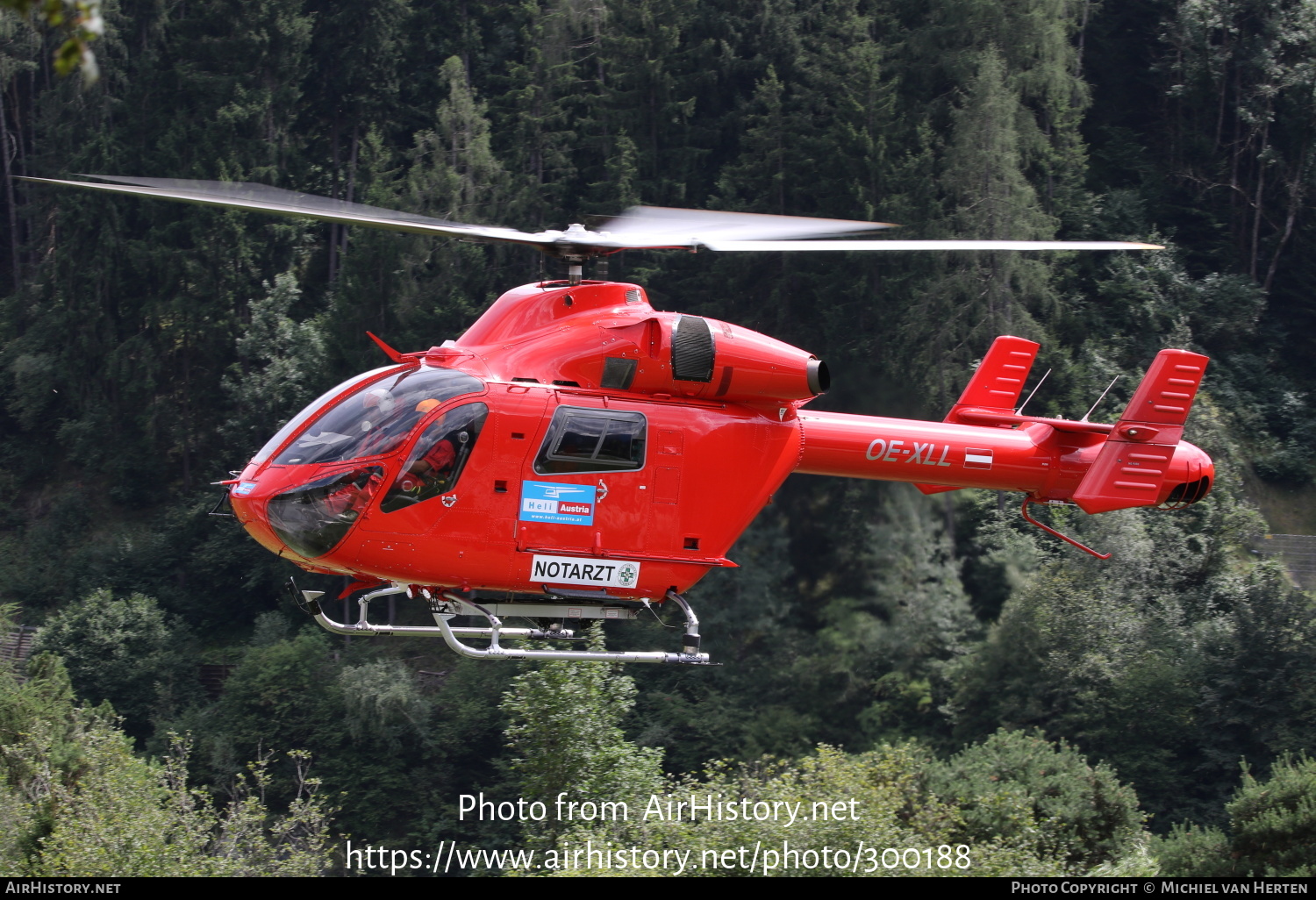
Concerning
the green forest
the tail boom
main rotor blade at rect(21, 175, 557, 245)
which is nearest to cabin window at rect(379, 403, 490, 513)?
main rotor blade at rect(21, 175, 557, 245)

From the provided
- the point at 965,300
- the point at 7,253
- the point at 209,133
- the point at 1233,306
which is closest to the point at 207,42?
the point at 209,133

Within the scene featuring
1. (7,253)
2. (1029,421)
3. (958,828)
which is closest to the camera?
(1029,421)

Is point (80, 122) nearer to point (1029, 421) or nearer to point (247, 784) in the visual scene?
point (247, 784)

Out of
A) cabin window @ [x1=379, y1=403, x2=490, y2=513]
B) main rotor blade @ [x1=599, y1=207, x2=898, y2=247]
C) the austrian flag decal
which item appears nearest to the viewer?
cabin window @ [x1=379, y1=403, x2=490, y2=513]

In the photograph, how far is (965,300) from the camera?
28.1m

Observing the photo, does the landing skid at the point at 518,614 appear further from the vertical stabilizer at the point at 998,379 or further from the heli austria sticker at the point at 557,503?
the vertical stabilizer at the point at 998,379

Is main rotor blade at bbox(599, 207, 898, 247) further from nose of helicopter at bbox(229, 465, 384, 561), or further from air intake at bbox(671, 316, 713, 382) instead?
nose of helicopter at bbox(229, 465, 384, 561)

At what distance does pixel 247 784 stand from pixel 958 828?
17.3 m

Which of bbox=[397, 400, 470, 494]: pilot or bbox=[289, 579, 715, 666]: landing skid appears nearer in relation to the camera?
bbox=[397, 400, 470, 494]: pilot

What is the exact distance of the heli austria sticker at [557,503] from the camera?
11008 millimetres

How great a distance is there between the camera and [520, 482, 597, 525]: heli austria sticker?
36.1 ft

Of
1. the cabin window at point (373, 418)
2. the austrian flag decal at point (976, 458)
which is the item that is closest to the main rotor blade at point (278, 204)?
the cabin window at point (373, 418)

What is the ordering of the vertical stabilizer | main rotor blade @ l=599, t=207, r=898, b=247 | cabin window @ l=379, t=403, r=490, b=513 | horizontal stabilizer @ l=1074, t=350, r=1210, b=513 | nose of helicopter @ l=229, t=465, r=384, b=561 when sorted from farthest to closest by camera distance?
1. the vertical stabilizer
2. horizontal stabilizer @ l=1074, t=350, r=1210, b=513
3. main rotor blade @ l=599, t=207, r=898, b=247
4. cabin window @ l=379, t=403, r=490, b=513
5. nose of helicopter @ l=229, t=465, r=384, b=561

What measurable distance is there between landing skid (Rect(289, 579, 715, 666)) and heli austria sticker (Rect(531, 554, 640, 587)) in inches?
8.3
